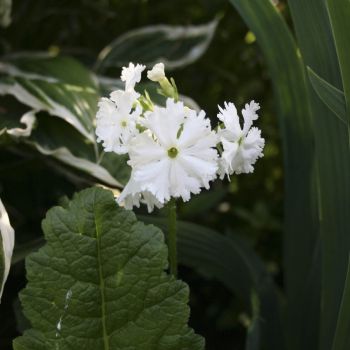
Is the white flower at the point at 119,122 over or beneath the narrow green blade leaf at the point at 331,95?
beneath

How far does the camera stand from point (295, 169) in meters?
1.05

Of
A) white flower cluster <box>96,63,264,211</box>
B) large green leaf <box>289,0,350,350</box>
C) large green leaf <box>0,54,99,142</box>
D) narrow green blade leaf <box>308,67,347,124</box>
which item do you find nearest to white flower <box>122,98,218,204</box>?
white flower cluster <box>96,63,264,211</box>

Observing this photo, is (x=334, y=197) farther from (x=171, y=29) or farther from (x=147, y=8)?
(x=147, y=8)

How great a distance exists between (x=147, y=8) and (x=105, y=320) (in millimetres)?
1126

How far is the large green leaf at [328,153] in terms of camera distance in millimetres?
860

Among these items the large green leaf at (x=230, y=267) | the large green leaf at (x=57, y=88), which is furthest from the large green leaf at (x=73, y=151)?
the large green leaf at (x=230, y=267)

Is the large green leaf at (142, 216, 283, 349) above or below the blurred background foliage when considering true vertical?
below

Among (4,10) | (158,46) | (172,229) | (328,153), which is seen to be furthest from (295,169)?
(4,10)

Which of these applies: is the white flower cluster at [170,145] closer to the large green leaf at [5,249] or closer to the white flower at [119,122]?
the white flower at [119,122]

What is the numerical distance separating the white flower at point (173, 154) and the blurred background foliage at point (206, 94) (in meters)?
0.73

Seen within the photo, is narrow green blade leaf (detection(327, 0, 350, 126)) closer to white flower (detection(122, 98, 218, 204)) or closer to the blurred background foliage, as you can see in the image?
white flower (detection(122, 98, 218, 204))

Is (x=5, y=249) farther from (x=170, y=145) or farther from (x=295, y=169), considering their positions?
(x=295, y=169)

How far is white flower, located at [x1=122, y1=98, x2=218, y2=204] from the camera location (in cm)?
62

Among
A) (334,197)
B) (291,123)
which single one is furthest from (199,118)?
(291,123)
